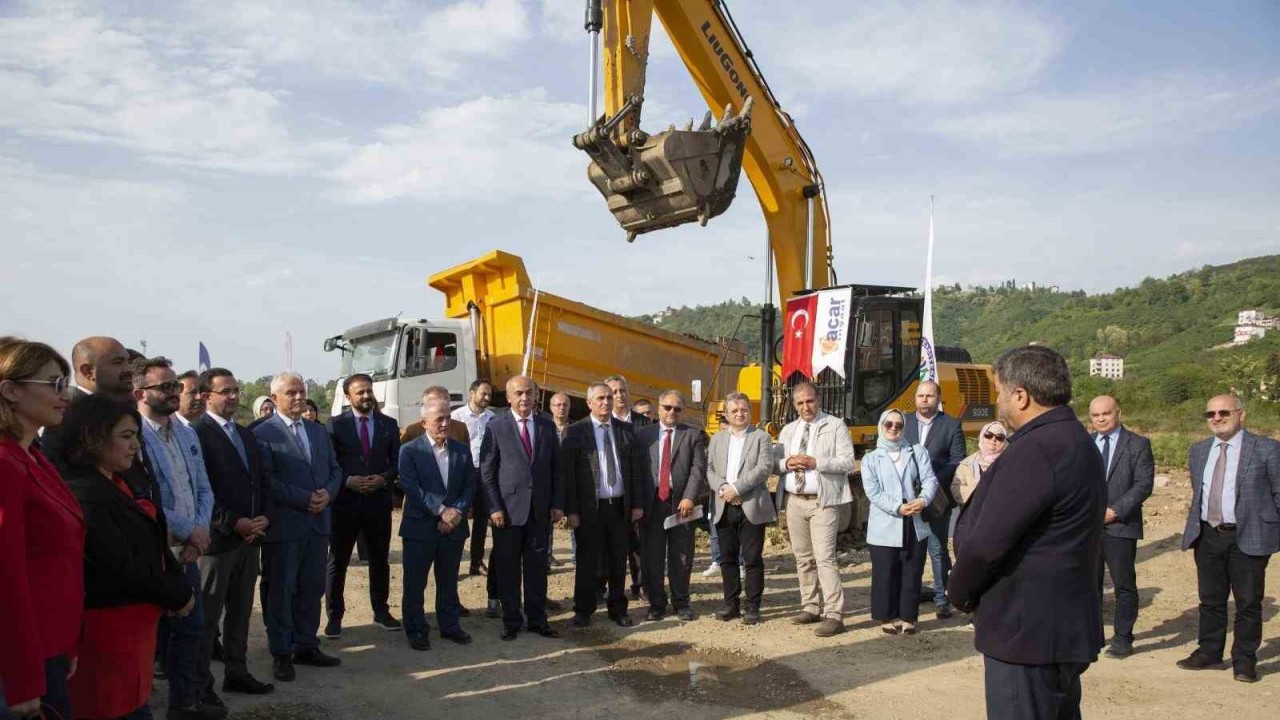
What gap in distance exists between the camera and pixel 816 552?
6.89 meters

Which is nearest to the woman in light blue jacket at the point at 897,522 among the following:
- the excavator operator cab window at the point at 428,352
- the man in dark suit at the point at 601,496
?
the man in dark suit at the point at 601,496

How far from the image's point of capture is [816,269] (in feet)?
39.1

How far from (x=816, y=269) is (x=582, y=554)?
626 centimetres

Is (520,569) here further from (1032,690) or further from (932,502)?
(1032,690)

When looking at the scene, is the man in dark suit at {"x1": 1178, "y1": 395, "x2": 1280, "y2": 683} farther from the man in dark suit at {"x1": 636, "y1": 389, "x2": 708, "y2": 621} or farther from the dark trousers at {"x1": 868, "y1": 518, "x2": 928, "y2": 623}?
the man in dark suit at {"x1": 636, "y1": 389, "x2": 708, "y2": 621}

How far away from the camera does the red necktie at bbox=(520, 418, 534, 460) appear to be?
6777mm

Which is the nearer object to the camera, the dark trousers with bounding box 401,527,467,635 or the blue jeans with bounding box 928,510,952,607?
the dark trousers with bounding box 401,527,467,635

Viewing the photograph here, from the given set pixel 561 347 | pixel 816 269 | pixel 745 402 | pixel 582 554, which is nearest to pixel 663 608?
pixel 582 554

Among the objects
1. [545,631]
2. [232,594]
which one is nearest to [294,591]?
[232,594]

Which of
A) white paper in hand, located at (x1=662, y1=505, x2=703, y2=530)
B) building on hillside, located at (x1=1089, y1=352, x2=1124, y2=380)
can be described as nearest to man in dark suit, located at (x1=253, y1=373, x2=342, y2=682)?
white paper in hand, located at (x1=662, y1=505, x2=703, y2=530)

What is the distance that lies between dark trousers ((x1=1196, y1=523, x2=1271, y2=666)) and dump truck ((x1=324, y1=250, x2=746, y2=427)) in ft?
26.6

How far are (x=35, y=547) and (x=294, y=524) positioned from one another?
2981 millimetres

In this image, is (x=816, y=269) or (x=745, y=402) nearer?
(x=745, y=402)

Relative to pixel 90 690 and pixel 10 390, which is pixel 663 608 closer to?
pixel 90 690
